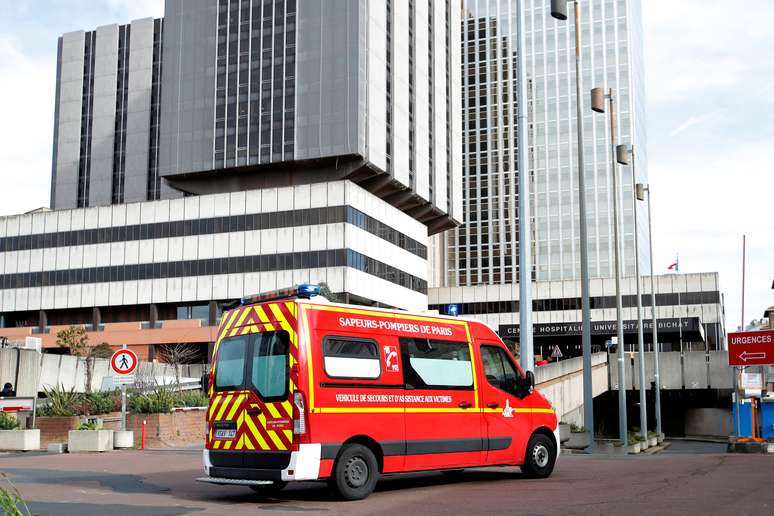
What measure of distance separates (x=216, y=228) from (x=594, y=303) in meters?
43.9

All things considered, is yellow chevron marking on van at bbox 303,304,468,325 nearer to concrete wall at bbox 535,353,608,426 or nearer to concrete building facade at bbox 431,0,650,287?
concrete wall at bbox 535,353,608,426

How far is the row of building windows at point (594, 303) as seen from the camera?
305 feet

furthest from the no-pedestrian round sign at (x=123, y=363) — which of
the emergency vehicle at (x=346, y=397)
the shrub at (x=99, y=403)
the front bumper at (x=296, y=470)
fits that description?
the front bumper at (x=296, y=470)

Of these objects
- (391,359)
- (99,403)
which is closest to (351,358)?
(391,359)

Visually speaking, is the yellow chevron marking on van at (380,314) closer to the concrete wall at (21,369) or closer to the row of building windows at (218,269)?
the concrete wall at (21,369)

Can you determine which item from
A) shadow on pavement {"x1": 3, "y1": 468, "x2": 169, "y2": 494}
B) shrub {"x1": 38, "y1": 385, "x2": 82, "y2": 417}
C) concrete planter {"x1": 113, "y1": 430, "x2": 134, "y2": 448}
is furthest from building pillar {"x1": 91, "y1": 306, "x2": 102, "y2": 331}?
shadow on pavement {"x1": 3, "y1": 468, "x2": 169, "y2": 494}

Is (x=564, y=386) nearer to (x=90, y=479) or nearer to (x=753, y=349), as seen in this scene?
(x=753, y=349)

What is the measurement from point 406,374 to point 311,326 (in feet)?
5.63

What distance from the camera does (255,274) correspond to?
71.1 metres

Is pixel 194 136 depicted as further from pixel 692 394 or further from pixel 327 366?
pixel 327 366

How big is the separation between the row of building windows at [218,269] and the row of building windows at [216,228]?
2.33 m

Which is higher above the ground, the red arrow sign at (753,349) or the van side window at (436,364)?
the red arrow sign at (753,349)

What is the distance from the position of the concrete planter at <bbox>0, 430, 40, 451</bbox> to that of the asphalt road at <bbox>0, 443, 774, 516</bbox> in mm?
7824

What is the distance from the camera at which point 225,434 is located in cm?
1166
